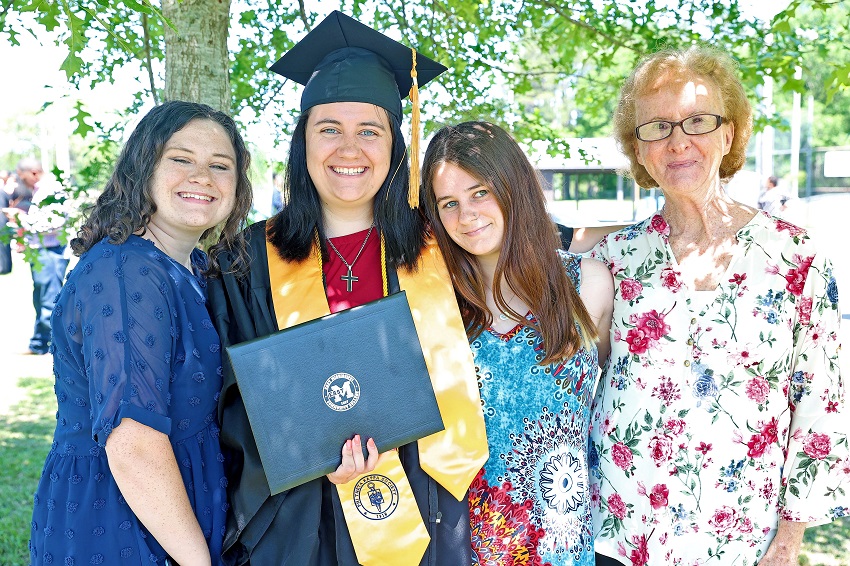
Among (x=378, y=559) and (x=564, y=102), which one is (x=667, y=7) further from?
(x=564, y=102)

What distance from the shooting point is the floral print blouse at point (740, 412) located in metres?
2.15

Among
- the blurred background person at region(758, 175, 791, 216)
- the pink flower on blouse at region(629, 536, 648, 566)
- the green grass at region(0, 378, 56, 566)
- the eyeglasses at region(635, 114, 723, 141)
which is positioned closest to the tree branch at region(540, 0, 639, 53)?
the eyeglasses at region(635, 114, 723, 141)

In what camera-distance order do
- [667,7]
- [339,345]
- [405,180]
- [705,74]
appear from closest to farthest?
[339,345]
[705,74]
[405,180]
[667,7]

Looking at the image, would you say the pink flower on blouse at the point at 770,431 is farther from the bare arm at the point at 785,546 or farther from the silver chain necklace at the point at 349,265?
the silver chain necklace at the point at 349,265

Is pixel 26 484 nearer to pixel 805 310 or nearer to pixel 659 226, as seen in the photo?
pixel 659 226

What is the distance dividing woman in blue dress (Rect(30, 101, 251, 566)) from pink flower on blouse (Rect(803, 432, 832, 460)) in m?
1.67

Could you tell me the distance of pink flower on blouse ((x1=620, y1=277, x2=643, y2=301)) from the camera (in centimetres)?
232

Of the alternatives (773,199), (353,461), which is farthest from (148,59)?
(773,199)

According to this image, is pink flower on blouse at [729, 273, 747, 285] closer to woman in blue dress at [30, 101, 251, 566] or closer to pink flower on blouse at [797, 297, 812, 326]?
pink flower on blouse at [797, 297, 812, 326]

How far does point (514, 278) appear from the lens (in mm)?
2252

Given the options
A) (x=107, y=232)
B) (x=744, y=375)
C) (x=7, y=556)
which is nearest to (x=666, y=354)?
(x=744, y=375)

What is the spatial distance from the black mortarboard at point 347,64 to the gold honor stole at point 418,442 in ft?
1.89

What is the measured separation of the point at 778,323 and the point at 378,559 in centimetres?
132

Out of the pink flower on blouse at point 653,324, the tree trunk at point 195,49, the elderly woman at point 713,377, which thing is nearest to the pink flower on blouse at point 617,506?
the elderly woman at point 713,377
